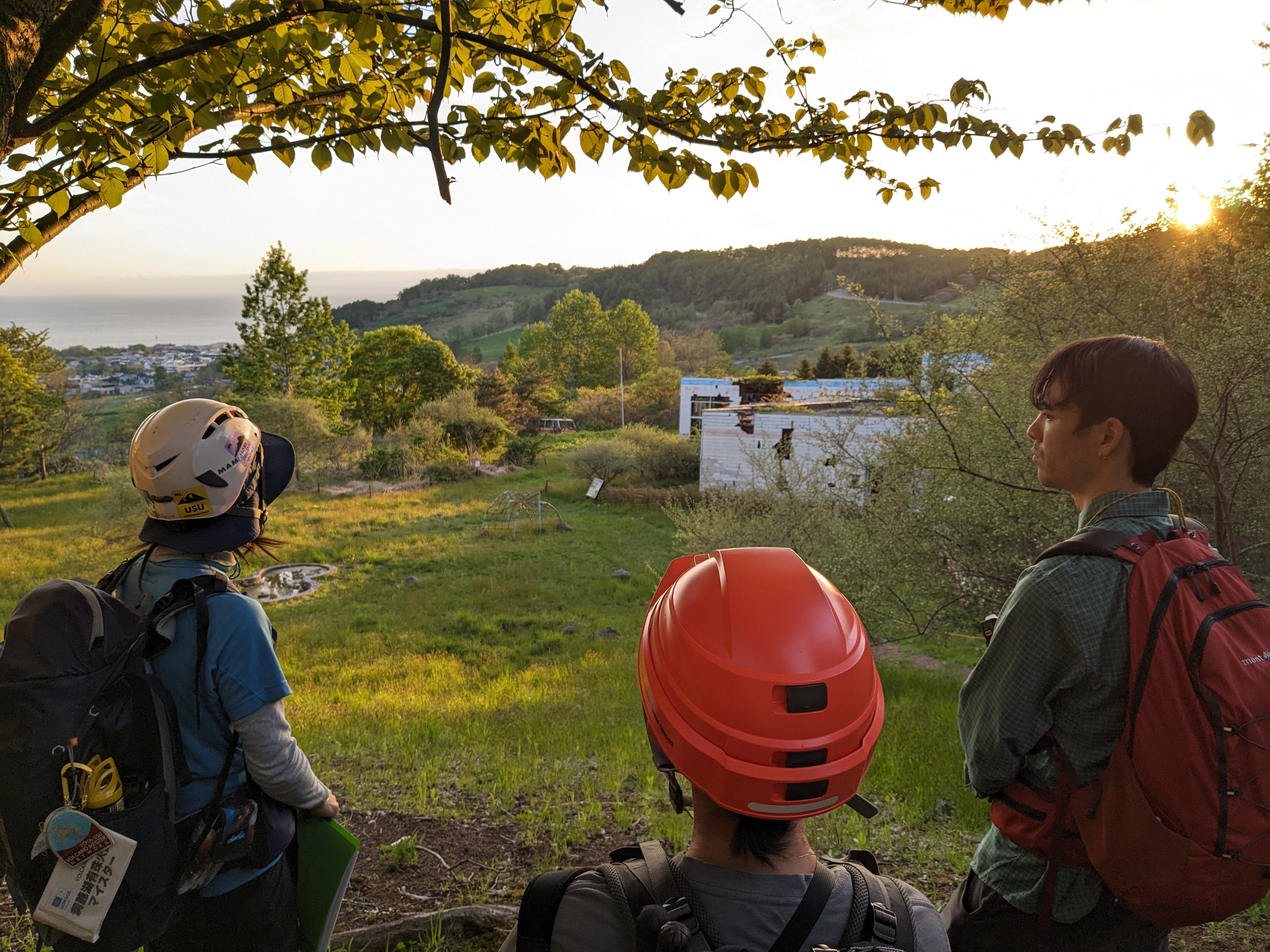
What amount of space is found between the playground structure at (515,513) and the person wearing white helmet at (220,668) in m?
24.0

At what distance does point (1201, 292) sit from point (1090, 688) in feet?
26.6

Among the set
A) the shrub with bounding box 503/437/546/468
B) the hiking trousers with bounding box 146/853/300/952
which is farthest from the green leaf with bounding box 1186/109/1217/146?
the shrub with bounding box 503/437/546/468

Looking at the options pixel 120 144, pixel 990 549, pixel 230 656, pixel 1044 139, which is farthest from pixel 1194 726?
pixel 990 549

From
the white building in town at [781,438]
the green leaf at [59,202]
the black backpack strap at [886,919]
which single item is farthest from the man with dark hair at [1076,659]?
the white building in town at [781,438]

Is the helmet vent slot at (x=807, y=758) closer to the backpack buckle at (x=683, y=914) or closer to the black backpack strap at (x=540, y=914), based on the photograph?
the backpack buckle at (x=683, y=914)

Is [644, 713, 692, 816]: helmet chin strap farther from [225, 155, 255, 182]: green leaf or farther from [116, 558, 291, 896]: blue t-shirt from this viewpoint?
[225, 155, 255, 182]: green leaf

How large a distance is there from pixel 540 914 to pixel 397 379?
60.7 m

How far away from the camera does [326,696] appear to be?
9.29 m

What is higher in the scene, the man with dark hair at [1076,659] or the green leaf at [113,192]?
the green leaf at [113,192]

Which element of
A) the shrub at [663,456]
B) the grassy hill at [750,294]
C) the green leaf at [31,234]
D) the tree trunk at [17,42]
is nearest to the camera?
the tree trunk at [17,42]

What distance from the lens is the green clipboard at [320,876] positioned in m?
2.16

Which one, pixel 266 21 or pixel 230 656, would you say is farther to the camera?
pixel 266 21

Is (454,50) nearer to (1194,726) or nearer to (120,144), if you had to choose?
(120,144)

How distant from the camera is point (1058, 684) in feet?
5.47
